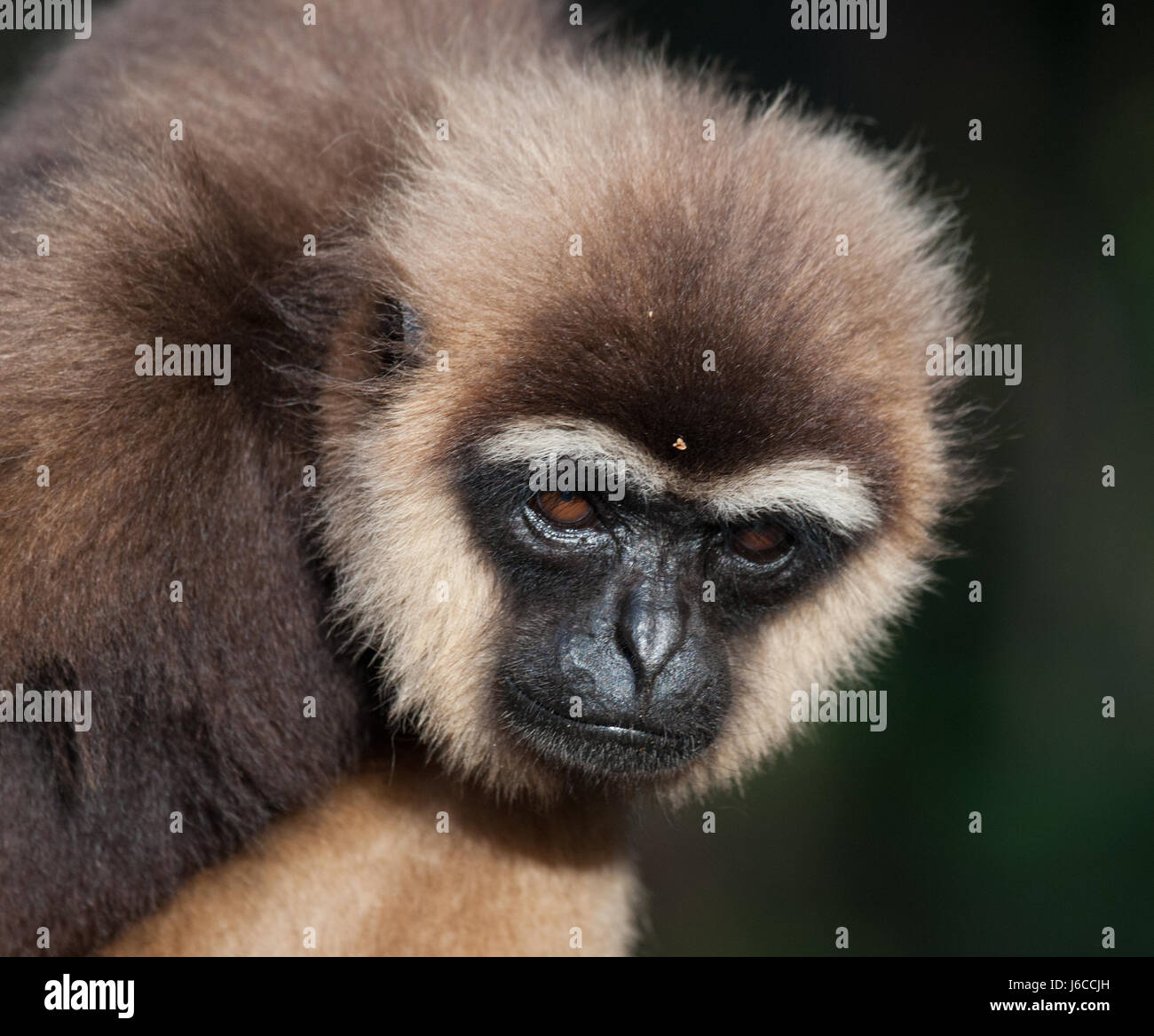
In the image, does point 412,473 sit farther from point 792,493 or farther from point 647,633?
point 792,493

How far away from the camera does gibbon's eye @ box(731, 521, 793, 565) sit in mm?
4332

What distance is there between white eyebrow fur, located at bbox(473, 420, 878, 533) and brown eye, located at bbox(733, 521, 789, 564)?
13 cm

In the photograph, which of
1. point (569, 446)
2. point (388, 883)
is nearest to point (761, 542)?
point (569, 446)

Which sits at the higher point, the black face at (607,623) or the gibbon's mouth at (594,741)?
the black face at (607,623)

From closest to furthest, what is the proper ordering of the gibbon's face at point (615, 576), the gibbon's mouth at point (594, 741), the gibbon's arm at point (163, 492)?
the gibbon's arm at point (163, 492)
the gibbon's face at point (615, 576)
the gibbon's mouth at point (594, 741)

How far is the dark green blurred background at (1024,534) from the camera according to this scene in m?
7.70

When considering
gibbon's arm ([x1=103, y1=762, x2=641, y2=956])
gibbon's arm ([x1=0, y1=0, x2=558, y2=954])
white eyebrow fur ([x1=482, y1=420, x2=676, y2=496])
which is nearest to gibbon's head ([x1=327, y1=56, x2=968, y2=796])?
white eyebrow fur ([x1=482, y1=420, x2=676, y2=496])

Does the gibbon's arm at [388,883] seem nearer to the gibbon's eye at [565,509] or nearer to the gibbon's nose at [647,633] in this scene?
the gibbon's nose at [647,633]

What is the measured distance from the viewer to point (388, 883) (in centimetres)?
474

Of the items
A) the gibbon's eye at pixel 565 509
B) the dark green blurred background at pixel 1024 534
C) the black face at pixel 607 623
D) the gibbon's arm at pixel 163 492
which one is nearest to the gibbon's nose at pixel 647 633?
the black face at pixel 607 623

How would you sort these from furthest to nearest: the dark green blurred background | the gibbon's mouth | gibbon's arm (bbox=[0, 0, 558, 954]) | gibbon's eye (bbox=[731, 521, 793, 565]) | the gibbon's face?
the dark green blurred background, gibbon's eye (bbox=[731, 521, 793, 565]), the gibbon's mouth, the gibbon's face, gibbon's arm (bbox=[0, 0, 558, 954])

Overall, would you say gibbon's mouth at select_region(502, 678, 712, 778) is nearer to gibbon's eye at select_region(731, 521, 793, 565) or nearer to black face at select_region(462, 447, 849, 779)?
black face at select_region(462, 447, 849, 779)

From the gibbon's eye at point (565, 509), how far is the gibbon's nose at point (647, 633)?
0.28 meters

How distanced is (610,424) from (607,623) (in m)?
0.65
